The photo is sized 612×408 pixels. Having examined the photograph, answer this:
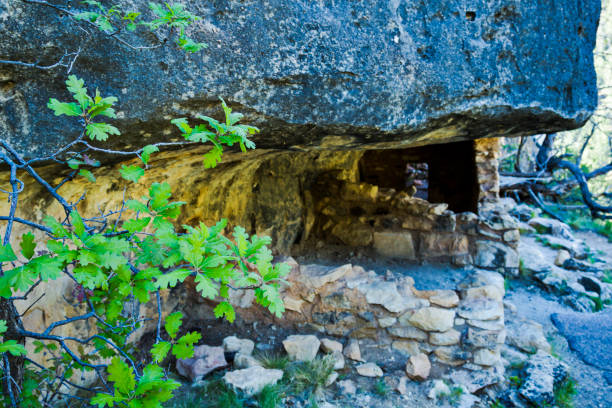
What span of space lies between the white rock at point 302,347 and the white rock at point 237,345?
255mm

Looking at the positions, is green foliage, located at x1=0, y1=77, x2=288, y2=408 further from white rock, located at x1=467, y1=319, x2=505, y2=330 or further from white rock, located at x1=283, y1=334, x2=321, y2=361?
white rock, located at x1=467, y1=319, x2=505, y2=330

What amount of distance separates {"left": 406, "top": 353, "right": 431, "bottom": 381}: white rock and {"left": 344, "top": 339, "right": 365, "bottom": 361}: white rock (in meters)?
0.32

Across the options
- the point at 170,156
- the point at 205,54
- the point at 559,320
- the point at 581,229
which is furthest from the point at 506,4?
the point at 581,229

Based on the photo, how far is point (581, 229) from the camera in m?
7.56

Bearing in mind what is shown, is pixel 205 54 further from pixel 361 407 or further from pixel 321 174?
pixel 321 174

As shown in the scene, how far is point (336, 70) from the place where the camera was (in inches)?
74.4

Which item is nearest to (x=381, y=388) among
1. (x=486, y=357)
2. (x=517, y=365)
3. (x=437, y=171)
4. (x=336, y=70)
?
(x=486, y=357)

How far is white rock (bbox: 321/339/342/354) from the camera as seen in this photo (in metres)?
2.76

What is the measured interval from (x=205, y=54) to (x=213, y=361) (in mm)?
1880

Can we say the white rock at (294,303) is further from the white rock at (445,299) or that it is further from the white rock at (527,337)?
the white rock at (527,337)

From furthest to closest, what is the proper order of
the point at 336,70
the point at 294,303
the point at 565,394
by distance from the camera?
the point at 294,303, the point at 565,394, the point at 336,70

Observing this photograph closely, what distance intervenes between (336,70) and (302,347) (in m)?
1.76

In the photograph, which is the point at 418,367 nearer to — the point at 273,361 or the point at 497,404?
the point at 497,404

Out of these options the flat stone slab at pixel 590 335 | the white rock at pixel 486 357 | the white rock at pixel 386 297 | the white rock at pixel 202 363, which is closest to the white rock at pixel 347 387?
the white rock at pixel 386 297
